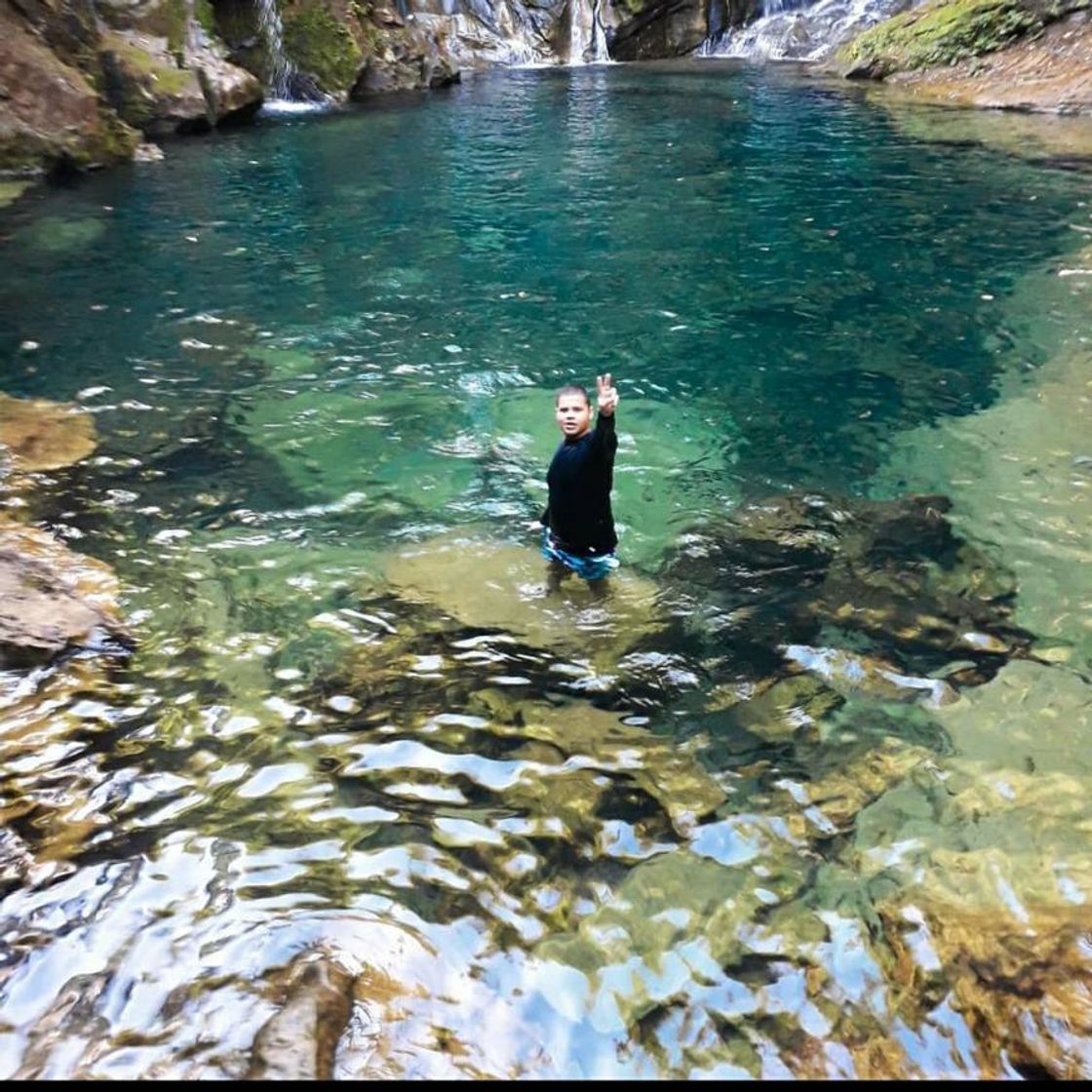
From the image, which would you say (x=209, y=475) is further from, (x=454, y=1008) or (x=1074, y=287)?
(x=1074, y=287)

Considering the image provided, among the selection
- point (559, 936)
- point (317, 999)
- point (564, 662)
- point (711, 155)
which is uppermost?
point (317, 999)

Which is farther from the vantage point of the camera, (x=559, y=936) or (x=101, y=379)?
(x=101, y=379)

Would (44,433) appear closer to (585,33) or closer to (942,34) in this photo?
(942,34)

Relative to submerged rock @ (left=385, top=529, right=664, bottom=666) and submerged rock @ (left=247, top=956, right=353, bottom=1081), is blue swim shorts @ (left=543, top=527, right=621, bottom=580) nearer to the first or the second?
submerged rock @ (left=385, top=529, right=664, bottom=666)

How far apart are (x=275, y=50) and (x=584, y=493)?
98.0 ft

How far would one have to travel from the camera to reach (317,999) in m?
Result: 3.40

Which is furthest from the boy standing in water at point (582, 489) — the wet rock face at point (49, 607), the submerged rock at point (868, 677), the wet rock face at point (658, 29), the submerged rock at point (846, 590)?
the wet rock face at point (658, 29)

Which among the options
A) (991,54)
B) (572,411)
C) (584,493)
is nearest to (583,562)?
(584,493)

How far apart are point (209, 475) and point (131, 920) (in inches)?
210

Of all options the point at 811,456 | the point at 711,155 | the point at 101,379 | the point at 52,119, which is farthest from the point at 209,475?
the point at 711,155

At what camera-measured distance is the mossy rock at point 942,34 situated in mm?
26628

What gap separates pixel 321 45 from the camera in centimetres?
3022

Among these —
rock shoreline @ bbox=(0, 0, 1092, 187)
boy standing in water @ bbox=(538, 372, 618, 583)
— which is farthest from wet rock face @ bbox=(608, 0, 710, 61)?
boy standing in water @ bbox=(538, 372, 618, 583)

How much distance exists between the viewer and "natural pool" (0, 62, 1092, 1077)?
11.8 feet
